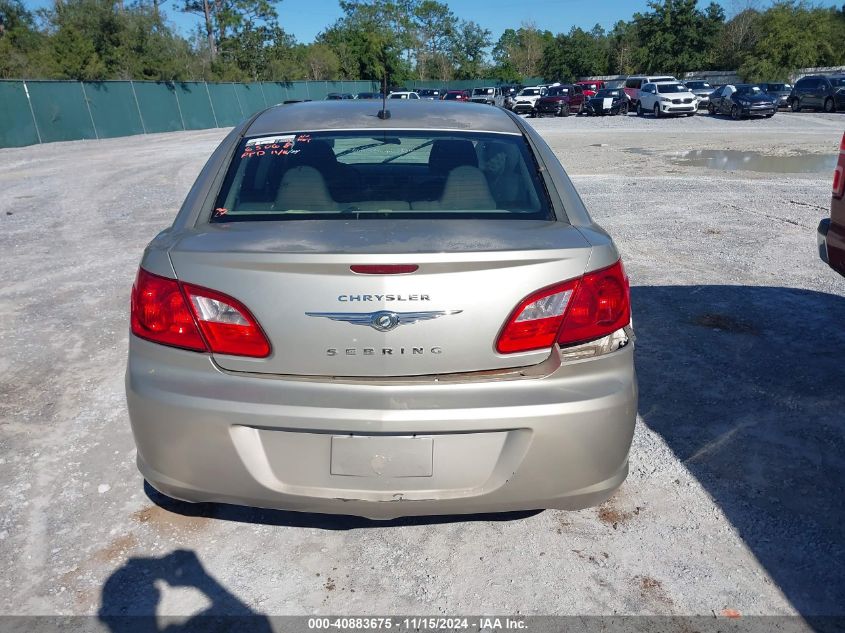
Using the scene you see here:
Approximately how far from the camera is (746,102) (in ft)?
96.6

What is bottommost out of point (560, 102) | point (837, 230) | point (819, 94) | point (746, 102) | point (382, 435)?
point (819, 94)

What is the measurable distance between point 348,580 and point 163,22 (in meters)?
49.1

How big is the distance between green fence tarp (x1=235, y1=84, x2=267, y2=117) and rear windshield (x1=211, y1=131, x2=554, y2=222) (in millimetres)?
39484

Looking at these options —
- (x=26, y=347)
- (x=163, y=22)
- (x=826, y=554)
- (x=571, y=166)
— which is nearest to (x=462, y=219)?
(x=826, y=554)

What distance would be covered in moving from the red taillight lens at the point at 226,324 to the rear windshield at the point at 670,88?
34.0 m

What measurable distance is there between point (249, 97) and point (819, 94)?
101 ft

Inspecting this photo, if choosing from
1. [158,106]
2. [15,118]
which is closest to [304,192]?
[15,118]

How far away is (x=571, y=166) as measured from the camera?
15.4m

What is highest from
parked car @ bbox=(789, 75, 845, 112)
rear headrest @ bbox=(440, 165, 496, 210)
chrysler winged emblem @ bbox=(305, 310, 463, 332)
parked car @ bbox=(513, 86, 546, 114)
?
rear headrest @ bbox=(440, 165, 496, 210)

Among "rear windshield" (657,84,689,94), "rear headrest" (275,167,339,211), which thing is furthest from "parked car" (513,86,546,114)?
"rear headrest" (275,167,339,211)

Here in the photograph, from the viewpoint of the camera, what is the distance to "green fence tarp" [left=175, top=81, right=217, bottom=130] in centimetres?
3484

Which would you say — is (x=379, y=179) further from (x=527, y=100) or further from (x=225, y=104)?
(x=225, y=104)

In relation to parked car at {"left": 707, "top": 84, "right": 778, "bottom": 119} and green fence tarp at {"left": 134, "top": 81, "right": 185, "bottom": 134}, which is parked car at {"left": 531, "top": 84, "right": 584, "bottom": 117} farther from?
green fence tarp at {"left": 134, "top": 81, "right": 185, "bottom": 134}

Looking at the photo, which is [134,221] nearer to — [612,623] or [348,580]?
[348,580]
